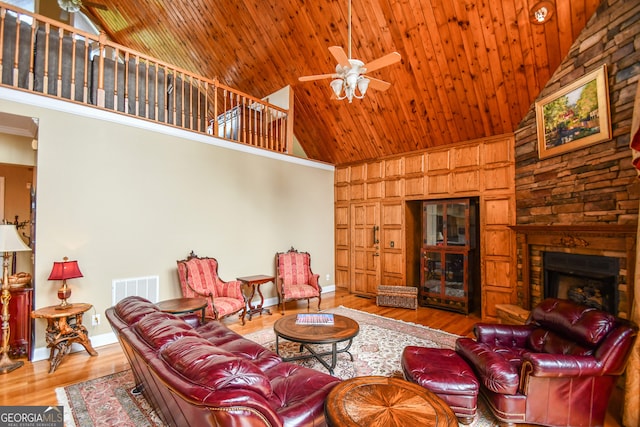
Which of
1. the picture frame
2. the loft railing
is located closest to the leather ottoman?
the picture frame

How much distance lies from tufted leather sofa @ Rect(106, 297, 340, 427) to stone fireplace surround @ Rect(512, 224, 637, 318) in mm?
2963

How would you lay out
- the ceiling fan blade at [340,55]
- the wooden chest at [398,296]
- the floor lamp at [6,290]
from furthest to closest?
the wooden chest at [398,296]
the floor lamp at [6,290]
the ceiling fan blade at [340,55]

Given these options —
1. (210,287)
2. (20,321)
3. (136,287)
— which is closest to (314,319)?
(210,287)

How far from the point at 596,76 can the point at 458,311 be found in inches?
150

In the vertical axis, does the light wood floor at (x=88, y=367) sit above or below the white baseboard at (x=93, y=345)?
below

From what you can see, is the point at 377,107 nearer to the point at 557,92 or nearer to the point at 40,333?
the point at 557,92

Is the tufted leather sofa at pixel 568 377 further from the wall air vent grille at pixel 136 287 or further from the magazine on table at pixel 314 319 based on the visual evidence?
the wall air vent grille at pixel 136 287

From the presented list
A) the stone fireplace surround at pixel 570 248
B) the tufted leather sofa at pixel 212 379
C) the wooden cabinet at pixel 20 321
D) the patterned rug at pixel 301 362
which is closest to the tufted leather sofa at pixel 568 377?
the patterned rug at pixel 301 362

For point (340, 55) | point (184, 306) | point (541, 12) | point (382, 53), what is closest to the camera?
point (340, 55)

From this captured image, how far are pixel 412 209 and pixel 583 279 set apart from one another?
299cm

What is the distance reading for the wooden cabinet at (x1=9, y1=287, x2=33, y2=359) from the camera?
3.37m

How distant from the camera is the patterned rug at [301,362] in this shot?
2.30 m

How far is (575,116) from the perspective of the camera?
133 inches

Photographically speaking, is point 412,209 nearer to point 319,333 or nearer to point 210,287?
point 319,333
